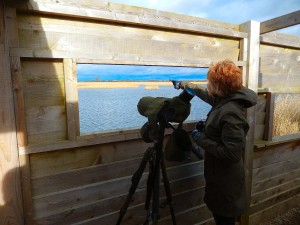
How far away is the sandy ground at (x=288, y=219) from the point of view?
3.10 metres

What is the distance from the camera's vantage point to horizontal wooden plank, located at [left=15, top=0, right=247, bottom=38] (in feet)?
4.99

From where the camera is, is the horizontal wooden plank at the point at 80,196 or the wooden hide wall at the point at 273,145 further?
the wooden hide wall at the point at 273,145

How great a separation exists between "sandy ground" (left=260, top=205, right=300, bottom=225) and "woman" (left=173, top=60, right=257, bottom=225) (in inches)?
66.8

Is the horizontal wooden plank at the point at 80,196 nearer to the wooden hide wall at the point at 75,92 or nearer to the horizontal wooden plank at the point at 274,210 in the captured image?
the wooden hide wall at the point at 75,92

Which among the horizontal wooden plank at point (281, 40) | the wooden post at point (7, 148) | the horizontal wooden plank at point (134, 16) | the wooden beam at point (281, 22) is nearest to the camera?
the wooden post at point (7, 148)

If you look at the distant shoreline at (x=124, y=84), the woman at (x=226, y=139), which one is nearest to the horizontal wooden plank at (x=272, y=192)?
the woman at (x=226, y=139)

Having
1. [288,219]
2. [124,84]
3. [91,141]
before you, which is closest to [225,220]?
[91,141]

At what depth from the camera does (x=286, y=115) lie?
3.00 m

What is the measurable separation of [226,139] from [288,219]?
2.45m

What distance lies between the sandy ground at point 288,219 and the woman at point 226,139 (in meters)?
1.70

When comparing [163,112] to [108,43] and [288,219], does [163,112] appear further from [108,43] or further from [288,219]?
[288,219]

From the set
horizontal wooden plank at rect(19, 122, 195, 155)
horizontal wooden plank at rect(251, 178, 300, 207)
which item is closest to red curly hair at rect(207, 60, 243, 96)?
horizontal wooden plank at rect(19, 122, 195, 155)

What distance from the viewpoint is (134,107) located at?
2.01 m

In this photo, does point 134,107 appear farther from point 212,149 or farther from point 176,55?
point 212,149
